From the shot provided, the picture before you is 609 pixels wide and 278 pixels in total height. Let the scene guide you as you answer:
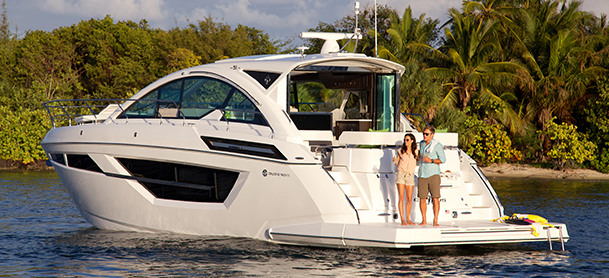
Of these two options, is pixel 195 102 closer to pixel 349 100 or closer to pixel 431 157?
pixel 349 100

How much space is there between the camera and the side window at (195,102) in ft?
26.6

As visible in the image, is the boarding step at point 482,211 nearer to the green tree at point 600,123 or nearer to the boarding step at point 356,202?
the boarding step at point 356,202

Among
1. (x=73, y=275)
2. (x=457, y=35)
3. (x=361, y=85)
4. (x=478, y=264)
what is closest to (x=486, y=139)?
(x=457, y=35)

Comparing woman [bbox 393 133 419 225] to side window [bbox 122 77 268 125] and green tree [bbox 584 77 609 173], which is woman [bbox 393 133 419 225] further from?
green tree [bbox 584 77 609 173]

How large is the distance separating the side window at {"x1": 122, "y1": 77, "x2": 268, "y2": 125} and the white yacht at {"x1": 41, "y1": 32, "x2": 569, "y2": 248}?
18 millimetres

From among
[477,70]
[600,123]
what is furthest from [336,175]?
[600,123]

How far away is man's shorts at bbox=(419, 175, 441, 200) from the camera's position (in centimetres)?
735

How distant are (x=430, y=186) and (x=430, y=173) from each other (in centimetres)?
17

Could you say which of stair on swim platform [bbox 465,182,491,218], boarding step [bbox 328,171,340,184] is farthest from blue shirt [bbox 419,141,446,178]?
boarding step [bbox 328,171,340,184]

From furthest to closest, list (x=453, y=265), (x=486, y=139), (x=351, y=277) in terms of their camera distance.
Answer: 1. (x=486, y=139)
2. (x=453, y=265)
3. (x=351, y=277)

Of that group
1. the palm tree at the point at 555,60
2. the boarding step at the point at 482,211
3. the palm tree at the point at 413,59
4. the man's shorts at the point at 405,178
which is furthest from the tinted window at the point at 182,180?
the palm tree at the point at 555,60

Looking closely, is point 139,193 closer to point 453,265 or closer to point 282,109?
point 282,109

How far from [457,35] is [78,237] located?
19211mm

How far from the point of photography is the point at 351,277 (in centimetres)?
635
